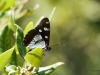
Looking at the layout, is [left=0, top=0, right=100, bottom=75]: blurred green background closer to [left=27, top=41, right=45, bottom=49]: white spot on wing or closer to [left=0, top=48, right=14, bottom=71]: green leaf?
[left=27, top=41, right=45, bottom=49]: white spot on wing

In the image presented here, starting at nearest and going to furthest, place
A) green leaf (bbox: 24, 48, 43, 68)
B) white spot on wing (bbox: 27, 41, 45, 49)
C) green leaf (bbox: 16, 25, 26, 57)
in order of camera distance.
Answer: green leaf (bbox: 24, 48, 43, 68), green leaf (bbox: 16, 25, 26, 57), white spot on wing (bbox: 27, 41, 45, 49)

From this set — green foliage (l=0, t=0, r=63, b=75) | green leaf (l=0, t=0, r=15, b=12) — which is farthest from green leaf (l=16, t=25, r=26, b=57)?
green leaf (l=0, t=0, r=15, b=12)

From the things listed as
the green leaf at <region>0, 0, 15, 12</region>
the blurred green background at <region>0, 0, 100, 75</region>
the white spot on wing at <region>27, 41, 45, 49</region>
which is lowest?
the blurred green background at <region>0, 0, 100, 75</region>

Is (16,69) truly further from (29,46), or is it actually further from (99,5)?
(99,5)

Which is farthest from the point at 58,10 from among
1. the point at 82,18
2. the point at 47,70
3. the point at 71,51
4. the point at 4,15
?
the point at 47,70

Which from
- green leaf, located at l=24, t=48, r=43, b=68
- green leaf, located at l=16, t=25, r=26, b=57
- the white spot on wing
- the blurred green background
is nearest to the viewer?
green leaf, located at l=24, t=48, r=43, b=68

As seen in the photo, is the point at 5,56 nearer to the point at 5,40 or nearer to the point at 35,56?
the point at 35,56

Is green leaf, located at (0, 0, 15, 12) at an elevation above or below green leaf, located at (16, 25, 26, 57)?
above
